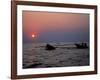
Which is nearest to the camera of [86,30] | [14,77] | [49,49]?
[14,77]

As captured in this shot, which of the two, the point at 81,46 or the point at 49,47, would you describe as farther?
the point at 81,46

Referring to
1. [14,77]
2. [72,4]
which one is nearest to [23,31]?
[14,77]

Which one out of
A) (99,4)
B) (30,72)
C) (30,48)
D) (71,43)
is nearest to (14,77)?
(30,72)

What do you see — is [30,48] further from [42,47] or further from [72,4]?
[72,4]

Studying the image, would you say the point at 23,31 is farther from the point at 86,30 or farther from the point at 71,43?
the point at 86,30

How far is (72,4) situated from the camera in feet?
7.69

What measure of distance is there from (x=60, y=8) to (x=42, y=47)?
495 millimetres

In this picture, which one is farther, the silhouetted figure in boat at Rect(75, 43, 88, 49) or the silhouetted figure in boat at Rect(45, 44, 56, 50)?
the silhouetted figure in boat at Rect(75, 43, 88, 49)

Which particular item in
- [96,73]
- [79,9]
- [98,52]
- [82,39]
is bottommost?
[96,73]

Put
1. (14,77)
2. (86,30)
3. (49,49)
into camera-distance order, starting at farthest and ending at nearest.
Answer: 1. (86,30)
2. (49,49)
3. (14,77)

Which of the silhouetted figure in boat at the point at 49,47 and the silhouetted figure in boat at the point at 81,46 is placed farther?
Answer: the silhouetted figure in boat at the point at 81,46

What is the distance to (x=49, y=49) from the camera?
2.28 meters

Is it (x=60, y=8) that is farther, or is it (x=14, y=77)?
(x=60, y=8)

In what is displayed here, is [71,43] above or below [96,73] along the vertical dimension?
above
